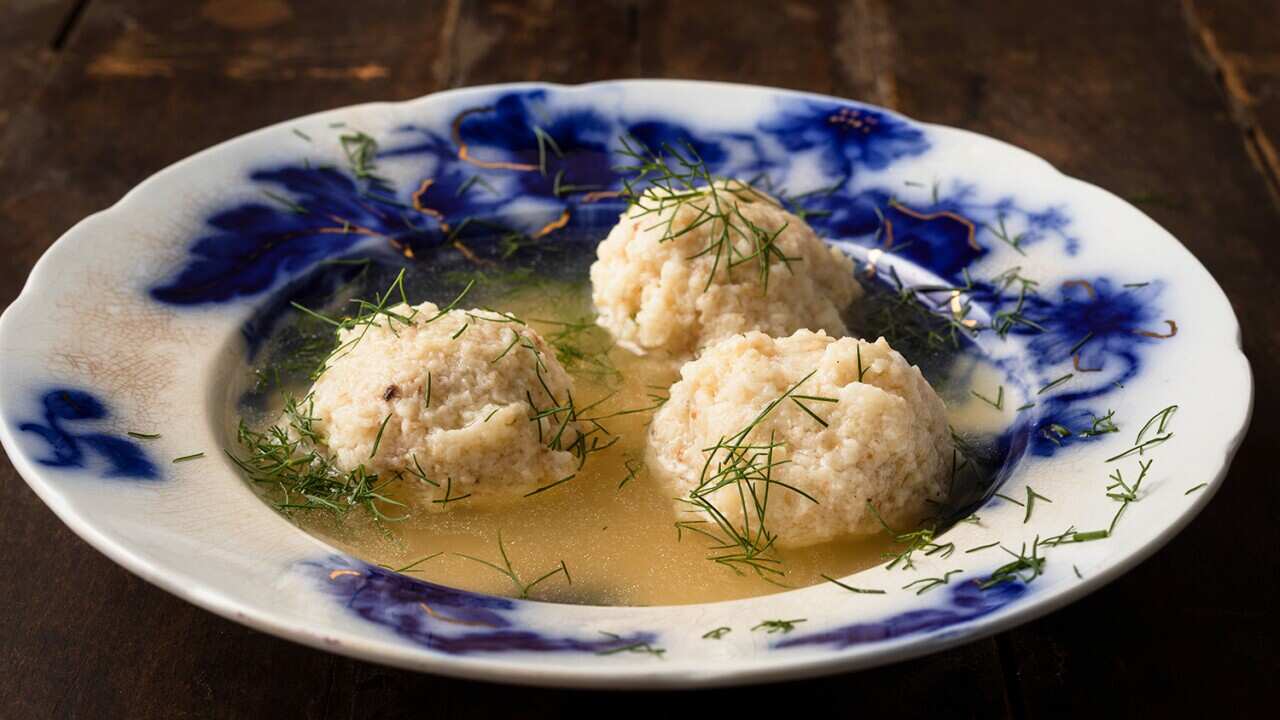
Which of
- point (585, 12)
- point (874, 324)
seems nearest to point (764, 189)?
point (874, 324)

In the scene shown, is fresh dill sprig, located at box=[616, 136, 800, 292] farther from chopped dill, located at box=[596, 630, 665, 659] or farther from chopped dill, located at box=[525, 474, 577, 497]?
chopped dill, located at box=[596, 630, 665, 659]

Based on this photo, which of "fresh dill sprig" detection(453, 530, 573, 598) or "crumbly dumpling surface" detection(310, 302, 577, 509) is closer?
"fresh dill sprig" detection(453, 530, 573, 598)

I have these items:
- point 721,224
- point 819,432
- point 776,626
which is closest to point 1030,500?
point 819,432

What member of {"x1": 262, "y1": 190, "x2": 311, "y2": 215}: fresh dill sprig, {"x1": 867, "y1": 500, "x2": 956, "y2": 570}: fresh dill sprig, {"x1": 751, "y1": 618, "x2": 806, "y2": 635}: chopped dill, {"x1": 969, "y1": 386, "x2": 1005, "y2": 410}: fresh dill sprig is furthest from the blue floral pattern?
{"x1": 751, "y1": 618, "x2": 806, "y2": 635}: chopped dill

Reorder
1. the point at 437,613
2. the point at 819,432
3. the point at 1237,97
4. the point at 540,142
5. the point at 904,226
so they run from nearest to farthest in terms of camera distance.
A: the point at 437,613 → the point at 819,432 → the point at 904,226 → the point at 540,142 → the point at 1237,97

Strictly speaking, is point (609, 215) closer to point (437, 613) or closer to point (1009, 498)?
point (1009, 498)

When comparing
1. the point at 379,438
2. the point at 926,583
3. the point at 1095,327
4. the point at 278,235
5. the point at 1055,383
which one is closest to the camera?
the point at 926,583

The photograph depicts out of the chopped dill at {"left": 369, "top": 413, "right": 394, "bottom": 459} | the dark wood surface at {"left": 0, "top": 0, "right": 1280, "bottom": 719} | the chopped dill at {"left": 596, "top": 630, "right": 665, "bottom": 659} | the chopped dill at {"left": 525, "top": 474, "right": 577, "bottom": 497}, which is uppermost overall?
the chopped dill at {"left": 596, "top": 630, "right": 665, "bottom": 659}
